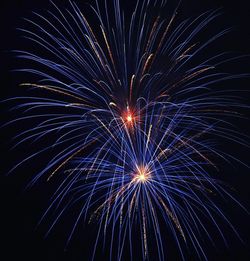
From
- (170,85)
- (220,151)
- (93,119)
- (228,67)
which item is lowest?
(93,119)

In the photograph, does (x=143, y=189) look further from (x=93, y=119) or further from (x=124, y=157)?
(x=93, y=119)

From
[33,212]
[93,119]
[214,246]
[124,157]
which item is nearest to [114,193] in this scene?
[124,157]

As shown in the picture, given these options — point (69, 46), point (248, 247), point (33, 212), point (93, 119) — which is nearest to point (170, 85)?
point (93, 119)

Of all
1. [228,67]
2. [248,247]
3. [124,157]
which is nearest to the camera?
[124,157]

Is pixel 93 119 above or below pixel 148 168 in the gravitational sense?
above

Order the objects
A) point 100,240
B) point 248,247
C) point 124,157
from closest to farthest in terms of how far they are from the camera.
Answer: point 124,157 → point 248,247 → point 100,240

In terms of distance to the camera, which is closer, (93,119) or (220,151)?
(93,119)

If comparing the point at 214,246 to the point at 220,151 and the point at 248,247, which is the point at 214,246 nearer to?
the point at 248,247

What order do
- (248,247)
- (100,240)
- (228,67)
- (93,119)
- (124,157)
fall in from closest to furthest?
(124,157) → (93,119) → (228,67) → (248,247) → (100,240)

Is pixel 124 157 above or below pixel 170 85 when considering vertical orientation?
below
